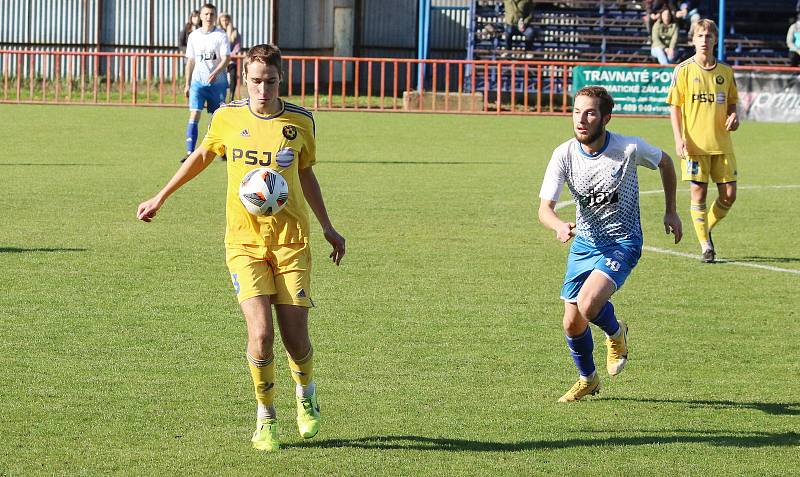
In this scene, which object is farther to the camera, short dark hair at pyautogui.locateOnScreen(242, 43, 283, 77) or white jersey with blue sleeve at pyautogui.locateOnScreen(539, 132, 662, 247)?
white jersey with blue sleeve at pyautogui.locateOnScreen(539, 132, 662, 247)

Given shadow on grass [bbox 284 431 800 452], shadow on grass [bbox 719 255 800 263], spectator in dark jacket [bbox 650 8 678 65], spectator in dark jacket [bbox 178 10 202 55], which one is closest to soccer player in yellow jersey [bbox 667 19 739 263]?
shadow on grass [bbox 719 255 800 263]

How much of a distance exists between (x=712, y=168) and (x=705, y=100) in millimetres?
673

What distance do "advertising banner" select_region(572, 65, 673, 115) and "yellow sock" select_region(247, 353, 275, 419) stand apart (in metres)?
25.0

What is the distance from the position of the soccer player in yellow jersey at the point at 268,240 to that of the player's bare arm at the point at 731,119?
6.81 m

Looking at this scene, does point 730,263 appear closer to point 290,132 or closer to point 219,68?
point 290,132

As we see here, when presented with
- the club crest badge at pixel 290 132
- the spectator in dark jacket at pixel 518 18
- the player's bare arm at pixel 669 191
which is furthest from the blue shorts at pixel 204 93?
the spectator in dark jacket at pixel 518 18

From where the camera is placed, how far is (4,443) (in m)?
6.61

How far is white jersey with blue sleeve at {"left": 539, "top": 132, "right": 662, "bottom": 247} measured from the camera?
7.57 meters

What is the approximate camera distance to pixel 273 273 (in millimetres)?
6734

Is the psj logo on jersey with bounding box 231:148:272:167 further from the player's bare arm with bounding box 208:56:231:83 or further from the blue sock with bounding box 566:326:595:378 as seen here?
the player's bare arm with bounding box 208:56:231:83

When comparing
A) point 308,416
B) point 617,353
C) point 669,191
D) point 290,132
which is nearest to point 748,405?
point 617,353

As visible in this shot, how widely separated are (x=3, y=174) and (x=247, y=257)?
41.8 feet

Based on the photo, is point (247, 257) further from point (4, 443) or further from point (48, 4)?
point (48, 4)

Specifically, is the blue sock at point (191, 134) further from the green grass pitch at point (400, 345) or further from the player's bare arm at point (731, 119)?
the player's bare arm at point (731, 119)
